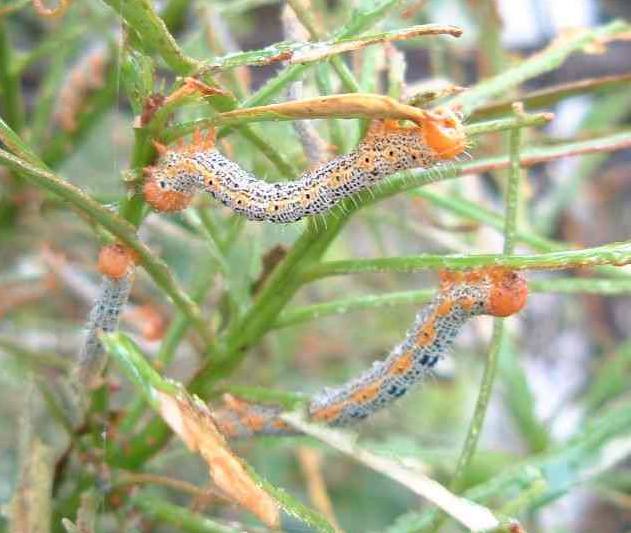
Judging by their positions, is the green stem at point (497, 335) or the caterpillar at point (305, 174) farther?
the green stem at point (497, 335)

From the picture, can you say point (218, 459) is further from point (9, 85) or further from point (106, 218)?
point (9, 85)

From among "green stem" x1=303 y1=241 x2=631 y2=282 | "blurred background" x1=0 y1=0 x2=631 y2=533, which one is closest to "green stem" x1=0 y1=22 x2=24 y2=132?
"blurred background" x1=0 y1=0 x2=631 y2=533

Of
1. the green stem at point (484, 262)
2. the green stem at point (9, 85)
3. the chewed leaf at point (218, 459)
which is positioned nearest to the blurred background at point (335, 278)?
the green stem at point (9, 85)

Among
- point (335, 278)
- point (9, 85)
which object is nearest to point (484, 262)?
point (9, 85)

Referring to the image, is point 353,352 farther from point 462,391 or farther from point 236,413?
point 236,413

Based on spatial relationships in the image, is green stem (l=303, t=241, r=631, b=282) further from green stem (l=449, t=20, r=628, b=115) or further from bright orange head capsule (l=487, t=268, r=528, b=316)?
green stem (l=449, t=20, r=628, b=115)

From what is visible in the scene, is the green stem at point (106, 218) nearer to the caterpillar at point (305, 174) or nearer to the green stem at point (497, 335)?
the caterpillar at point (305, 174)

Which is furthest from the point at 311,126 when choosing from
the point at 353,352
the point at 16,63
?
the point at 353,352
